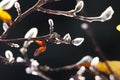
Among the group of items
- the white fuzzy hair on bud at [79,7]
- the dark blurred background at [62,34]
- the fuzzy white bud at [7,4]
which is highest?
the dark blurred background at [62,34]

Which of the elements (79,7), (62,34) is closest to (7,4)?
(79,7)

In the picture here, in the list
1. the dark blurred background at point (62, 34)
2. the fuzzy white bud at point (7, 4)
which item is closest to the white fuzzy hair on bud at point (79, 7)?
the fuzzy white bud at point (7, 4)

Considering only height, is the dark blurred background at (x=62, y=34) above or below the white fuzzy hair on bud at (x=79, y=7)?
above

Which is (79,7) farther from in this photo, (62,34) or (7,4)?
(62,34)

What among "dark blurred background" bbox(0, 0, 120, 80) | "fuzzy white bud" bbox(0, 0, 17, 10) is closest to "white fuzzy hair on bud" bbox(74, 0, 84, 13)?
"fuzzy white bud" bbox(0, 0, 17, 10)

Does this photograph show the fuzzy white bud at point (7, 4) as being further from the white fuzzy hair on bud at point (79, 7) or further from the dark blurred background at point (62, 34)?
the dark blurred background at point (62, 34)

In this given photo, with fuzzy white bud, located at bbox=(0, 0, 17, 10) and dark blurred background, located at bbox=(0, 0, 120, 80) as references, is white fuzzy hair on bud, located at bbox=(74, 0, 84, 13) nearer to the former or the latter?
fuzzy white bud, located at bbox=(0, 0, 17, 10)

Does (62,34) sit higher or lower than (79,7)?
higher

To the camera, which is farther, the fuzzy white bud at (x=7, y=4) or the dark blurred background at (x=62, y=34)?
the dark blurred background at (x=62, y=34)
